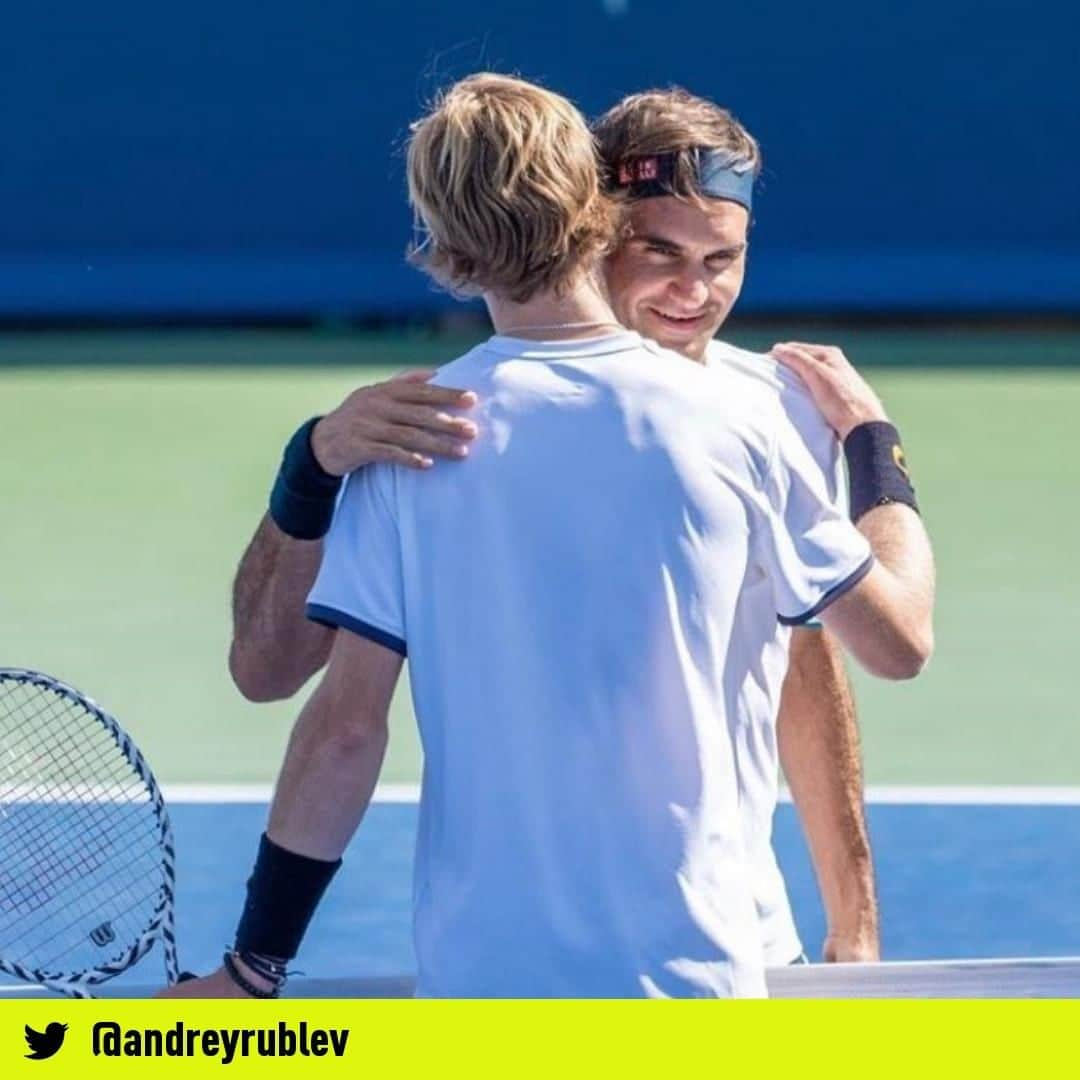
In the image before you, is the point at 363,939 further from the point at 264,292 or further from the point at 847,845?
the point at 264,292

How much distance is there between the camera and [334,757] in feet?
8.91

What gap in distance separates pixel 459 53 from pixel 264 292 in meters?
1.59

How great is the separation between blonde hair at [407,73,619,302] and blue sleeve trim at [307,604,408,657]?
0.39 metres

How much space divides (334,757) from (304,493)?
392 millimetres

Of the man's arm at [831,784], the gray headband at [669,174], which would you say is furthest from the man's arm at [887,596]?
the man's arm at [831,784]

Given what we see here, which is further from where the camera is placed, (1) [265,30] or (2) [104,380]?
(1) [265,30]

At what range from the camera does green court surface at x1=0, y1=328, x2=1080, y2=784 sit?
691cm

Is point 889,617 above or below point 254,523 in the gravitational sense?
above

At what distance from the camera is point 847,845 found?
145 inches

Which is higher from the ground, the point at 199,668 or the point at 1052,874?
the point at 1052,874

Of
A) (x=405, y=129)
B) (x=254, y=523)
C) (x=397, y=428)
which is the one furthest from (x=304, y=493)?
(x=405, y=129)
